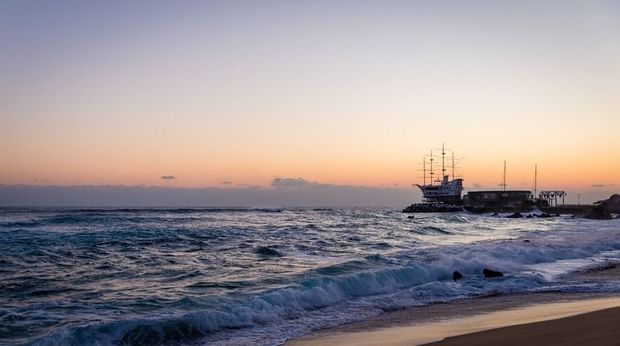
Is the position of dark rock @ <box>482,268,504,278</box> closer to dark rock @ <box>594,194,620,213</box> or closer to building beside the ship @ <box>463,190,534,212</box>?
dark rock @ <box>594,194,620,213</box>

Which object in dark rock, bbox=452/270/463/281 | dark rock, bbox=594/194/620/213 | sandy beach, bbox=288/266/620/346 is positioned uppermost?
dark rock, bbox=594/194/620/213

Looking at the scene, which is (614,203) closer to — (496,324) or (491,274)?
(491,274)

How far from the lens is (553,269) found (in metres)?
20.2

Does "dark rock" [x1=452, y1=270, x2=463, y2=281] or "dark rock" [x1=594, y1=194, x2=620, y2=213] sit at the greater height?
"dark rock" [x1=594, y1=194, x2=620, y2=213]

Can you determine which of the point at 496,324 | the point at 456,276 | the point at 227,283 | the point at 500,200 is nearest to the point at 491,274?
the point at 456,276

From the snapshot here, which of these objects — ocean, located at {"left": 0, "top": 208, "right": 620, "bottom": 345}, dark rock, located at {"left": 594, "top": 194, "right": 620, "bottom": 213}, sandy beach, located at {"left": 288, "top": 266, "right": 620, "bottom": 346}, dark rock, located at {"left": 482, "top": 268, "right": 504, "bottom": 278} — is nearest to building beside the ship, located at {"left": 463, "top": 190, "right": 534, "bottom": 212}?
dark rock, located at {"left": 594, "top": 194, "right": 620, "bottom": 213}

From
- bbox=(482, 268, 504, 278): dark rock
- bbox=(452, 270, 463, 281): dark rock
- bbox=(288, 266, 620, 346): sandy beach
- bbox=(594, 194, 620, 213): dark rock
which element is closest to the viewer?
bbox=(288, 266, 620, 346): sandy beach

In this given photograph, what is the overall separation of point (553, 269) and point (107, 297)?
1601 centimetres

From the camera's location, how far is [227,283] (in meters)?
14.5

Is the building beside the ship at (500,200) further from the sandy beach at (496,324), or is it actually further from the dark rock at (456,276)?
the sandy beach at (496,324)

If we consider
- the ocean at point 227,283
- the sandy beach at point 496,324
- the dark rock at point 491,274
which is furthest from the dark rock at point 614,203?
the sandy beach at point 496,324

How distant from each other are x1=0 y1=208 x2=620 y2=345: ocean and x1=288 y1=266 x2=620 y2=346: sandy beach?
0.82 m

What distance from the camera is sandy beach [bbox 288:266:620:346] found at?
25.2ft

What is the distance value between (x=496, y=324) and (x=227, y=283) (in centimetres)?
749
